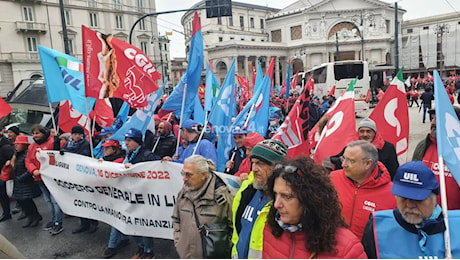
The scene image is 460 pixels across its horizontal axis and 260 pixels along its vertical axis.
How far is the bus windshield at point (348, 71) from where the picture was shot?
21438 mm

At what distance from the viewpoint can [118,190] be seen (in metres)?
4.15

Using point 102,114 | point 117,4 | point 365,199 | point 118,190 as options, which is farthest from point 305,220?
point 117,4

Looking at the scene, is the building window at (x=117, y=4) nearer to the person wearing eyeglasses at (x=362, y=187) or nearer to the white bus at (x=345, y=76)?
the white bus at (x=345, y=76)

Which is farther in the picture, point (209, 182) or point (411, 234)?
point (209, 182)

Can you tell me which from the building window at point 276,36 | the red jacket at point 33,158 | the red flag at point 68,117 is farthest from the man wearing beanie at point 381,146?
the building window at point 276,36

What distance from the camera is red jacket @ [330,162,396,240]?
2.39m

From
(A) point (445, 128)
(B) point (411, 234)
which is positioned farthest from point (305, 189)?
(A) point (445, 128)

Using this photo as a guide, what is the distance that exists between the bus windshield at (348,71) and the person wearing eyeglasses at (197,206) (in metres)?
20.6

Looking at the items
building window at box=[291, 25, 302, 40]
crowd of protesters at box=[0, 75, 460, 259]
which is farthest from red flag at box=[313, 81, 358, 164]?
building window at box=[291, 25, 302, 40]

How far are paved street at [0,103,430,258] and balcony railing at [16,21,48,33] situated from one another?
3961 centimetres

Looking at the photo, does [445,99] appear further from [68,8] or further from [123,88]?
[68,8]

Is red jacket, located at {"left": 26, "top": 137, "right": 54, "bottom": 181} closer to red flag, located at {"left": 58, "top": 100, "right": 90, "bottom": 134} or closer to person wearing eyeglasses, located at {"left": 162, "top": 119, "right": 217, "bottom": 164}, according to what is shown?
red flag, located at {"left": 58, "top": 100, "right": 90, "bottom": 134}

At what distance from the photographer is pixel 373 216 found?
191cm

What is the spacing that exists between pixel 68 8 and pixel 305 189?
46841 millimetres
